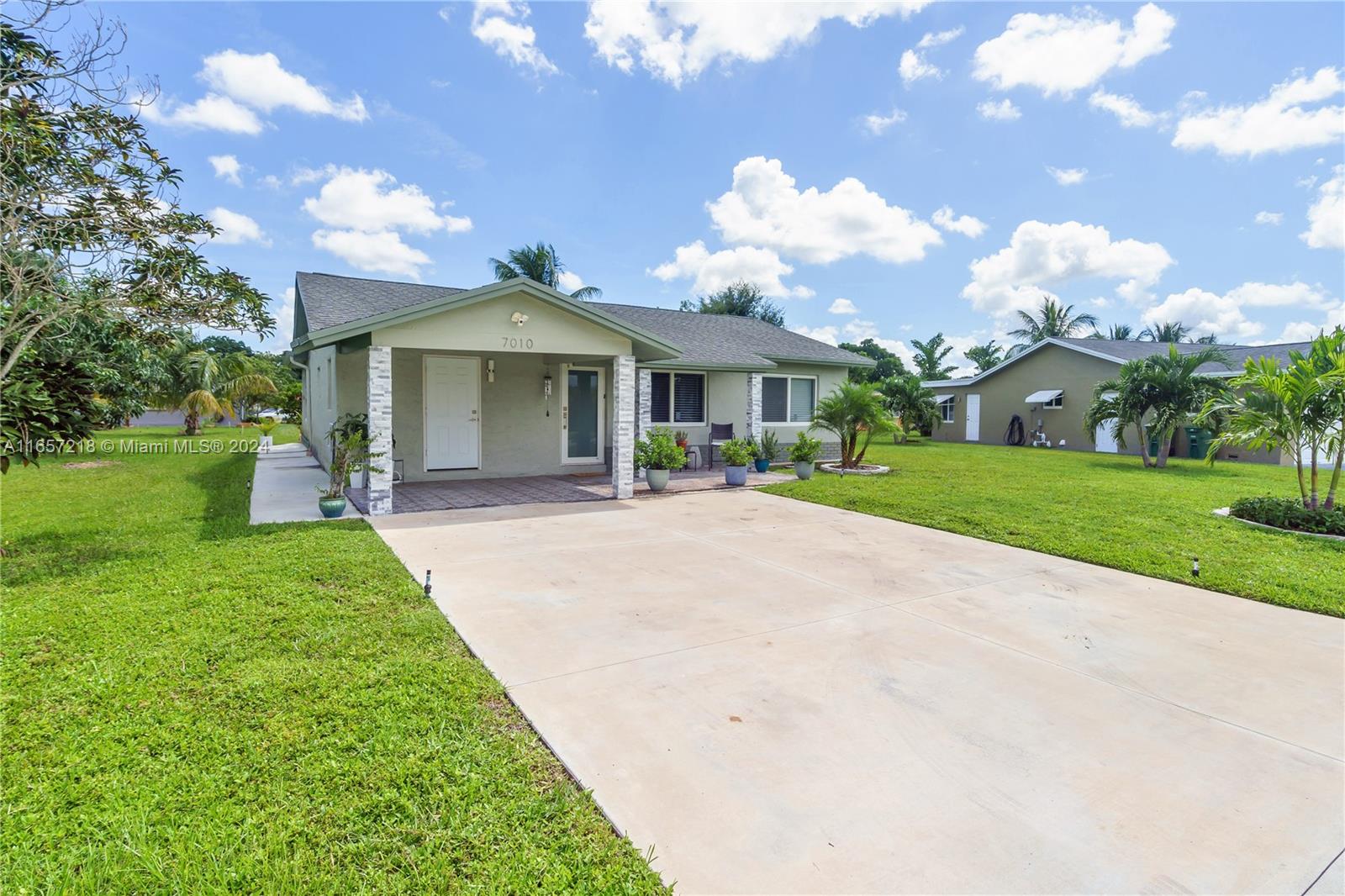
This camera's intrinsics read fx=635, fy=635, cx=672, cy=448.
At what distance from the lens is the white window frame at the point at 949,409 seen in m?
29.5

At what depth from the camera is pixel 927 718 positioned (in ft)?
11.6

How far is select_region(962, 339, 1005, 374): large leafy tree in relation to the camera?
40375 mm

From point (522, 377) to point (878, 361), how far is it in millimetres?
36209

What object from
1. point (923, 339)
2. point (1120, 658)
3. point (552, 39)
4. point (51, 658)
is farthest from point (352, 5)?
point (923, 339)

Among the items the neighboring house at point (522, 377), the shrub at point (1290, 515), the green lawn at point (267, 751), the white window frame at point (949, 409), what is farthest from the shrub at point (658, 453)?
the white window frame at point (949, 409)

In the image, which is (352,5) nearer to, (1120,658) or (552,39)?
(552,39)

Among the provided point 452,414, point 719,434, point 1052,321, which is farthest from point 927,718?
point 1052,321

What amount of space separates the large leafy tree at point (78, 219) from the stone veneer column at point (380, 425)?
4.80ft

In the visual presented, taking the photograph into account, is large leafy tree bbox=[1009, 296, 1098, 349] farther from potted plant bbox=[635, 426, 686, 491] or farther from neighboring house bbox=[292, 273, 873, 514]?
potted plant bbox=[635, 426, 686, 491]

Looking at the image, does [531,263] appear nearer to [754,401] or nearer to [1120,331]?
[754,401]

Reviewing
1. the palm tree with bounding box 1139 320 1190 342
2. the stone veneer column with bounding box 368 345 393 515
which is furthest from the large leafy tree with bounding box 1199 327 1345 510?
the palm tree with bounding box 1139 320 1190 342

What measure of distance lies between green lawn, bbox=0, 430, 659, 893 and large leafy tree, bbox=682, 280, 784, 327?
37.6 m

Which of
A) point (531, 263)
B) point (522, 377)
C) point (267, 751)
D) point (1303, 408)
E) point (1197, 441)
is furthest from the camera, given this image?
point (531, 263)

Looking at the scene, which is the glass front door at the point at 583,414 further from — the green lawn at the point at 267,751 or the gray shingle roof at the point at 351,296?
the green lawn at the point at 267,751
